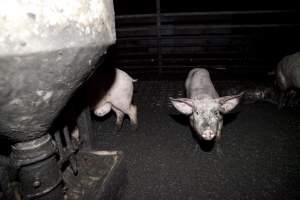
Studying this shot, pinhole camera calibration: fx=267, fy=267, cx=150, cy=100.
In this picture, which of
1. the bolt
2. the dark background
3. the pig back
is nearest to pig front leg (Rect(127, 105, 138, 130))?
the pig back

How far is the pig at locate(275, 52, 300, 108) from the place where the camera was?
4082 millimetres

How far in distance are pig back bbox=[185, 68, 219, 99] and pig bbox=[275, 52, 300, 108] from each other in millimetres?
1367

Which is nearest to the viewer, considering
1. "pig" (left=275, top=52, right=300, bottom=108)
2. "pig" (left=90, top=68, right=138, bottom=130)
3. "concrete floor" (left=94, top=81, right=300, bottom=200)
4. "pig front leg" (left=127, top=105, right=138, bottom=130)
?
"concrete floor" (left=94, top=81, right=300, bottom=200)

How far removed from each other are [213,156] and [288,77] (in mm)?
2121

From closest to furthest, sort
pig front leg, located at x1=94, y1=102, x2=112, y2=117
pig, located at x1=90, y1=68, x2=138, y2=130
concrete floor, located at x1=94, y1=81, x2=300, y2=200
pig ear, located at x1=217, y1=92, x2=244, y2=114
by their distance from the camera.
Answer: concrete floor, located at x1=94, y1=81, x2=300, y2=200
pig ear, located at x1=217, y1=92, x2=244, y2=114
pig, located at x1=90, y1=68, x2=138, y2=130
pig front leg, located at x1=94, y1=102, x2=112, y2=117

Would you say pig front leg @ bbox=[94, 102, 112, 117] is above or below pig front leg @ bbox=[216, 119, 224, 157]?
above

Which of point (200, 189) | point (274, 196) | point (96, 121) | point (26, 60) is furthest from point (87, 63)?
point (96, 121)

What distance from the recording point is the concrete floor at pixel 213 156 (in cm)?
260

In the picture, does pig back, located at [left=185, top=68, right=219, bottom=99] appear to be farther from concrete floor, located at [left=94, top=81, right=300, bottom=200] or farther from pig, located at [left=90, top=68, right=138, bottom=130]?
pig, located at [left=90, top=68, right=138, bottom=130]

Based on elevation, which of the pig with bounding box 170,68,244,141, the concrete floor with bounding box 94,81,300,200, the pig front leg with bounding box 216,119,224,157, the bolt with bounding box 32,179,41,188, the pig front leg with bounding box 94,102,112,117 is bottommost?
the concrete floor with bounding box 94,81,300,200

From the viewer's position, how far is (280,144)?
3334 millimetres

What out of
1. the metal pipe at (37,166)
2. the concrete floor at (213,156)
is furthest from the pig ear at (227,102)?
the metal pipe at (37,166)

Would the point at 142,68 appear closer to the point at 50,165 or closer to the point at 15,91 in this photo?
the point at 50,165

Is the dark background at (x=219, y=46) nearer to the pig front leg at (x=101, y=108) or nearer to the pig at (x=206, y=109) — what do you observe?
the pig front leg at (x=101, y=108)
